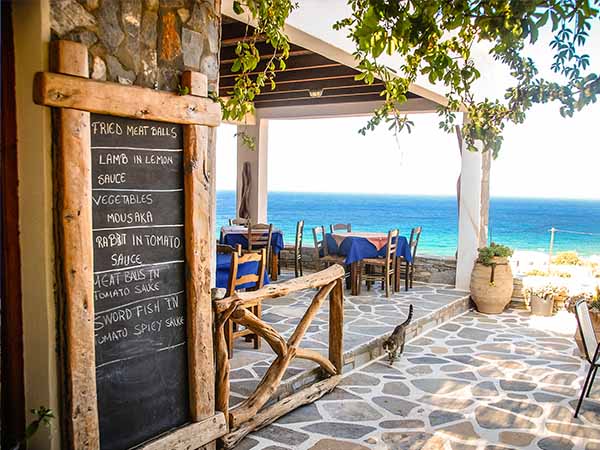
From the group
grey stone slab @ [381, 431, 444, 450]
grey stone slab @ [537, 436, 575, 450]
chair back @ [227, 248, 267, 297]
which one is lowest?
grey stone slab @ [381, 431, 444, 450]

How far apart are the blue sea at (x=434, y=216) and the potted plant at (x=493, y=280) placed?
24237mm

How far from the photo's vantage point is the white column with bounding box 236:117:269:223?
10.0 metres

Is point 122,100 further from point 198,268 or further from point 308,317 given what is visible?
point 308,317

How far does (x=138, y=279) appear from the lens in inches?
114

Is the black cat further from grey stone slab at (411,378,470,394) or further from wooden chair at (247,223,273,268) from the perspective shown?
wooden chair at (247,223,273,268)

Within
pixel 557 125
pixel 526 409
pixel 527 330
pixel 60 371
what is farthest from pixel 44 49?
pixel 557 125

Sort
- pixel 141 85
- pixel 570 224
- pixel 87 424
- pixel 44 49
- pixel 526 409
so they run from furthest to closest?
pixel 570 224, pixel 526 409, pixel 141 85, pixel 87 424, pixel 44 49

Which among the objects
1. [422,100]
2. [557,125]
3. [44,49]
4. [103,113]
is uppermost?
[557,125]

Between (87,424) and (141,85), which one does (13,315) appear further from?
(141,85)

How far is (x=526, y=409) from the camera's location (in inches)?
167

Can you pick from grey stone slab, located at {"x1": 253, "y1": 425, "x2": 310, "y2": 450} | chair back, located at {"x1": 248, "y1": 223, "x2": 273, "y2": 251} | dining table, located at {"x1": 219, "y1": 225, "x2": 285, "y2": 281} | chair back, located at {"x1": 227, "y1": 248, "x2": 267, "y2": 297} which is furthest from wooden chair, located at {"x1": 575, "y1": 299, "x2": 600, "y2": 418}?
dining table, located at {"x1": 219, "y1": 225, "x2": 285, "y2": 281}

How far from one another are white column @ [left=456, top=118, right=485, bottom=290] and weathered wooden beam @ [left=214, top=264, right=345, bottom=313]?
4158 millimetres

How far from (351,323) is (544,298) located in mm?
2953

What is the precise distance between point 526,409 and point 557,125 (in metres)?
32.1
